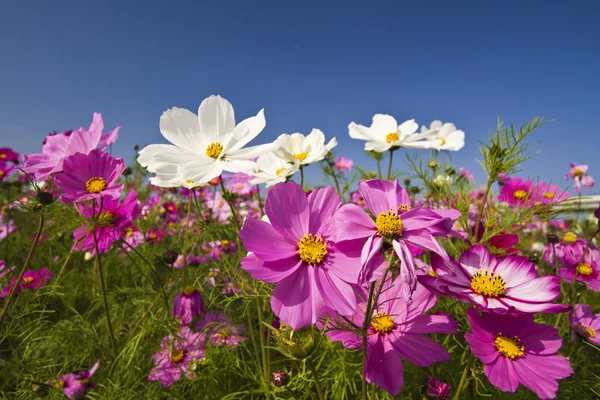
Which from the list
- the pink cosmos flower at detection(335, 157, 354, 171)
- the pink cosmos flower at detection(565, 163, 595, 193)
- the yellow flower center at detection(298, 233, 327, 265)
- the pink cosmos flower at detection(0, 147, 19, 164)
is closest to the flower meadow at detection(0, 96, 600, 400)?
the yellow flower center at detection(298, 233, 327, 265)

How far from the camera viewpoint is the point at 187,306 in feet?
3.59

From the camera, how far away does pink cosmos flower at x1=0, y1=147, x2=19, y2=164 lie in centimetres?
276

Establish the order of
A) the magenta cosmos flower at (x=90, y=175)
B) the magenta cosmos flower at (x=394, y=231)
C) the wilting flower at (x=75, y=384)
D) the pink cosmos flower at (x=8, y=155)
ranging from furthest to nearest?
the pink cosmos flower at (x=8, y=155), the wilting flower at (x=75, y=384), the magenta cosmos flower at (x=90, y=175), the magenta cosmos flower at (x=394, y=231)

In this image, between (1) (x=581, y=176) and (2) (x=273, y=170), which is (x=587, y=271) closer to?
(2) (x=273, y=170)

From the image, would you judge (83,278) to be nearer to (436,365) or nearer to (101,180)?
(101,180)

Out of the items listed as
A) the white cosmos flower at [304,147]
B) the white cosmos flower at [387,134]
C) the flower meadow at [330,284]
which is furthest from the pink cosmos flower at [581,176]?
the white cosmos flower at [304,147]

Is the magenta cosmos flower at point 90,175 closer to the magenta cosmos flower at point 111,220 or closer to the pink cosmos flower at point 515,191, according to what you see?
the magenta cosmos flower at point 111,220

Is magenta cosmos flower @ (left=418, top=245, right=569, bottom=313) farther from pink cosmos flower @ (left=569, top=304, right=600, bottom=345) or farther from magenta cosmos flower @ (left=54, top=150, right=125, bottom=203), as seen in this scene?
magenta cosmos flower @ (left=54, top=150, right=125, bottom=203)

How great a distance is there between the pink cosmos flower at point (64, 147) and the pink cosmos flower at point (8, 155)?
230 cm

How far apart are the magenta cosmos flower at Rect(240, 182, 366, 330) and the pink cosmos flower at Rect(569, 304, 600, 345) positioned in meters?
0.67

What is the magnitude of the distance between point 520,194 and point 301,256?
3.20 feet

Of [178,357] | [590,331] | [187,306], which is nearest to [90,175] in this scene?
[187,306]

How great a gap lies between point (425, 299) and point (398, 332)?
0.25 feet

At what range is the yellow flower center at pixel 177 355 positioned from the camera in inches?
41.5
